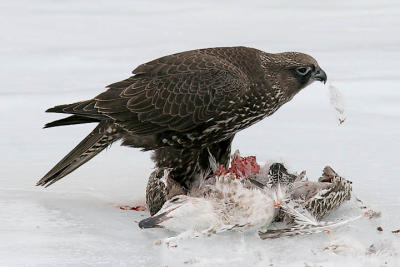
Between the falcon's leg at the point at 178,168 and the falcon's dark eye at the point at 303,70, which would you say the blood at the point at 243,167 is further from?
the falcon's dark eye at the point at 303,70

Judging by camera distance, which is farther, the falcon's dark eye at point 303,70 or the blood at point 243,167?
the falcon's dark eye at point 303,70

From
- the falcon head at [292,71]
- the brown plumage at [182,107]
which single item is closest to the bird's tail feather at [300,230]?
the brown plumage at [182,107]

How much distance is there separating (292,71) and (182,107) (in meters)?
1.01

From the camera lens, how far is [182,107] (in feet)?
23.8

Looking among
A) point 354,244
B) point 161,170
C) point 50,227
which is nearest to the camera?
point 354,244

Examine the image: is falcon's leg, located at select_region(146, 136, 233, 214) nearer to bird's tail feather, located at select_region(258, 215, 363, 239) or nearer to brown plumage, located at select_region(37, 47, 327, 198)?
brown plumage, located at select_region(37, 47, 327, 198)

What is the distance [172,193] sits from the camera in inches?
277

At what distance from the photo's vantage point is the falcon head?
7672 mm

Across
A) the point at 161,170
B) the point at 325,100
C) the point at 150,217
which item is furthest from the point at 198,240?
the point at 325,100

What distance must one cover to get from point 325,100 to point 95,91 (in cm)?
242

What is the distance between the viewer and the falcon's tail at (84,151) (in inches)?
289

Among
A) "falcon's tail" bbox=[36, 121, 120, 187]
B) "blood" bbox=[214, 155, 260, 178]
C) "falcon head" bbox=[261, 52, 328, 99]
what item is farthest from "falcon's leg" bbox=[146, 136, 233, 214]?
"falcon head" bbox=[261, 52, 328, 99]

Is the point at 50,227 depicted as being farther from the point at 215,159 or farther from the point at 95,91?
the point at 95,91

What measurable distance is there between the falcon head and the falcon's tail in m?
1.30
